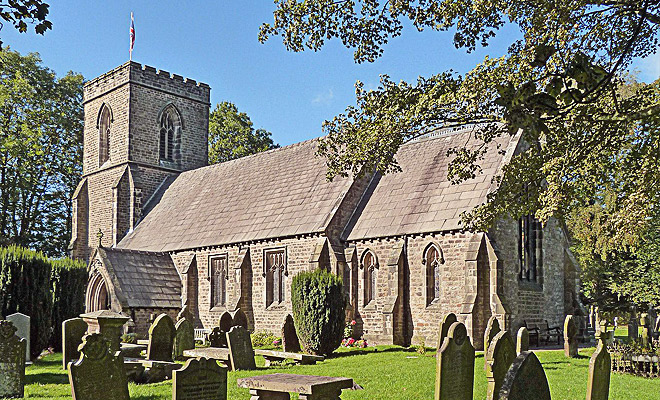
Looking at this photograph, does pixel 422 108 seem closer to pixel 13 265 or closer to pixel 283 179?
pixel 13 265

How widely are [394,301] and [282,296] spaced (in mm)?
5286

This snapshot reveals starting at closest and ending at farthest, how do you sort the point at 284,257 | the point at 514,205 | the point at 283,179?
the point at 514,205 < the point at 284,257 < the point at 283,179

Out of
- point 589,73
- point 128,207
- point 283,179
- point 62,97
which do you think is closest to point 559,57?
point 589,73

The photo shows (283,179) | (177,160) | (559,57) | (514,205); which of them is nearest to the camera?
(559,57)

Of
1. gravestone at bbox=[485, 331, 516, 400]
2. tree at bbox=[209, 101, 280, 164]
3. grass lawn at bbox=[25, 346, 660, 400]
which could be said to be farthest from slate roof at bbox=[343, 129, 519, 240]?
tree at bbox=[209, 101, 280, 164]

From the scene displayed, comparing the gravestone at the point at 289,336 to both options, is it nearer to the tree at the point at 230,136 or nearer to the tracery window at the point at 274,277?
the tracery window at the point at 274,277

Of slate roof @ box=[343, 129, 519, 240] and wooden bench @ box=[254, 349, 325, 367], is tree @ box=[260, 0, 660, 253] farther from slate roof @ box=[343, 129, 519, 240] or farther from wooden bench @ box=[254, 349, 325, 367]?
slate roof @ box=[343, 129, 519, 240]

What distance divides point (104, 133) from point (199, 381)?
30.9 metres

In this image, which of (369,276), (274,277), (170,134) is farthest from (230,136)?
(369,276)

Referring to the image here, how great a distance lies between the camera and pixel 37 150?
39219 millimetres

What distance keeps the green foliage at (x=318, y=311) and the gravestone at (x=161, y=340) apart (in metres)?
4.12

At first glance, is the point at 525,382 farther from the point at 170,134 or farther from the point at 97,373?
the point at 170,134

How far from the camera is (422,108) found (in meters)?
9.70

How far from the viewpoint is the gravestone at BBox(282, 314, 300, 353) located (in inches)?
724
